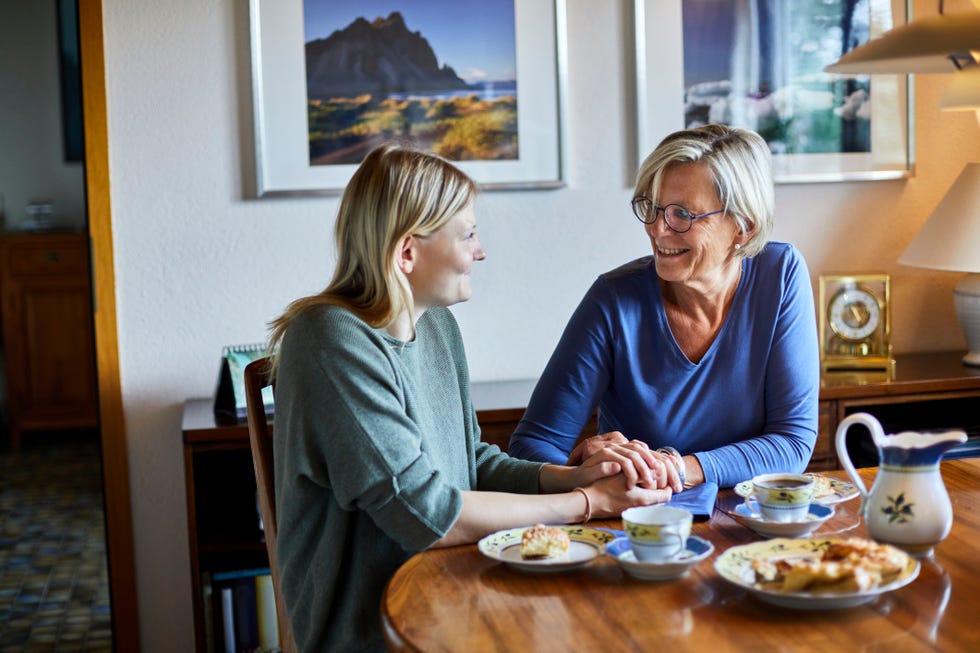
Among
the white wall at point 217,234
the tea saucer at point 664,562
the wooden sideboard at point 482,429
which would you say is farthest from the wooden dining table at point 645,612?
the white wall at point 217,234

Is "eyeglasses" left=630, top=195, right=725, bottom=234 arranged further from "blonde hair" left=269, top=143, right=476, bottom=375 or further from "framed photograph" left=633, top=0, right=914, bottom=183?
"framed photograph" left=633, top=0, right=914, bottom=183

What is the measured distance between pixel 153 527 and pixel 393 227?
1589 mm

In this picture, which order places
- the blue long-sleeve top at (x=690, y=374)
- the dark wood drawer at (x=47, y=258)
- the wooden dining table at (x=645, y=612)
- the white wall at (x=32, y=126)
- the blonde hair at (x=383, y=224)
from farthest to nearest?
1. the white wall at (x=32, y=126)
2. the dark wood drawer at (x=47, y=258)
3. the blue long-sleeve top at (x=690, y=374)
4. the blonde hair at (x=383, y=224)
5. the wooden dining table at (x=645, y=612)

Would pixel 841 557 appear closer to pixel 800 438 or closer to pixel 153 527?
pixel 800 438

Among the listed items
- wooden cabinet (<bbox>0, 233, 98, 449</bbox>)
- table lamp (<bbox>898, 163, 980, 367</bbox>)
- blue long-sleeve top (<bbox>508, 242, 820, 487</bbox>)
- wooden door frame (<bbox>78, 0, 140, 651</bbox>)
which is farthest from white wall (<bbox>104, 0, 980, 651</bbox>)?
wooden cabinet (<bbox>0, 233, 98, 449</bbox>)

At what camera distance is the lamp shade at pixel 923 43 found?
139cm

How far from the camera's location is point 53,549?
13.4 ft

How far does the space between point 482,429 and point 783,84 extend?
1348 millimetres

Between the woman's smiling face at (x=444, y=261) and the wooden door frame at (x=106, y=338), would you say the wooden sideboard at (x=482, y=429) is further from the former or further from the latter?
the woman's smiling face at (x=444, y=261)

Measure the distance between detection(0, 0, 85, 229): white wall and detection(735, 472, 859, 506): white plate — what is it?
4969 millimetres

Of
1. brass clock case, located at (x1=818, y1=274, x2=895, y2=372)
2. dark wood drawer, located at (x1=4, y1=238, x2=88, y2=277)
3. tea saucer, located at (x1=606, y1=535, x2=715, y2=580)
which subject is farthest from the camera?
dark wood drawer, located at (x1=4, y1=238, x2=88, y2=277)

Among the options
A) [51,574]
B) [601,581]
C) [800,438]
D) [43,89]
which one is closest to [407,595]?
[601,581]

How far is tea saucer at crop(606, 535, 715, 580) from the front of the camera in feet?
4.42

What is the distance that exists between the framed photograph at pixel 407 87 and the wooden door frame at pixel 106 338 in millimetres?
378
